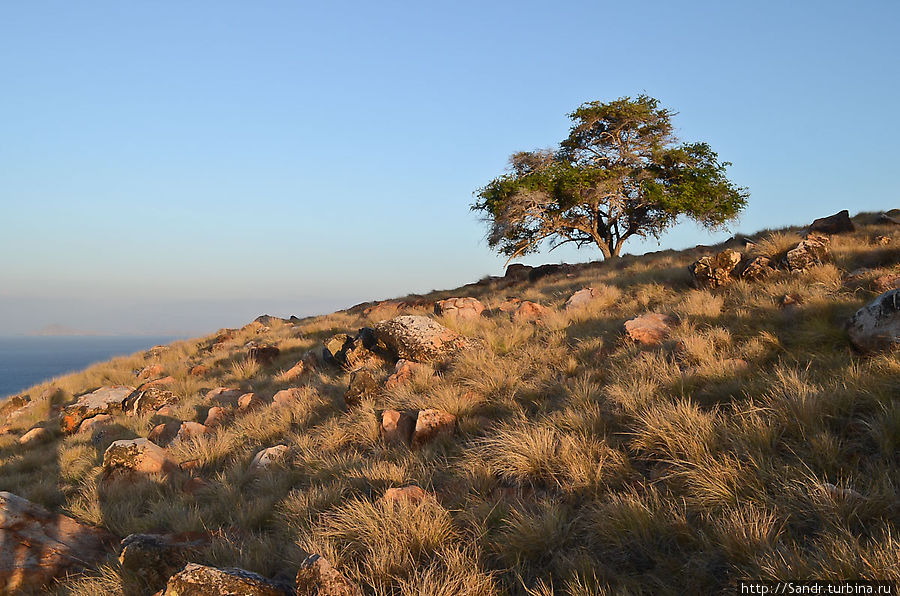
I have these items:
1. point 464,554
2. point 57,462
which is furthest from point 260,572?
point 57,462

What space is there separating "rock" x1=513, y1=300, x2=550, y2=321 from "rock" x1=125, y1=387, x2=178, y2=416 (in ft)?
25.2

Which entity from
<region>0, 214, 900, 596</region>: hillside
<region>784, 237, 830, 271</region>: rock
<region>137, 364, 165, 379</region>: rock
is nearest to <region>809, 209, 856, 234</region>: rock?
<region>0, 214, 900, 596</region>: hillside

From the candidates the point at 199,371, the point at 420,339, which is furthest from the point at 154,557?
the point at 199,371

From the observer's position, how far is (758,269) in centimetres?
823

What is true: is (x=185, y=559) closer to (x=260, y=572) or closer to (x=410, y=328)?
(x=260, y=572)

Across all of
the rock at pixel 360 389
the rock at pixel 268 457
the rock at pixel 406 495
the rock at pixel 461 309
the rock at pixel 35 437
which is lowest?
the rock at pixel 35 437

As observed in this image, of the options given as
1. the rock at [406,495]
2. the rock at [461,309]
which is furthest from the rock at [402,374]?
the rock at [406,495]

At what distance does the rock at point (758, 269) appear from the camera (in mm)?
8094

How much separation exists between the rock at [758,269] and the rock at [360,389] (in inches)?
268

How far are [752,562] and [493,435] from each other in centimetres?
257

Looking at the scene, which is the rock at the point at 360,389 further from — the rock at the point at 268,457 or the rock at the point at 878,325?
the rock at the point at 878,325

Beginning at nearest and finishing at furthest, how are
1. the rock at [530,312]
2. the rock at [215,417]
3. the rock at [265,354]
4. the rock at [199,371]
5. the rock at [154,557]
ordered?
the rock at [154,557]
the rock at [215,417]
the rock at [530,312]
the rock at [265,354]
the rock at [199,371]

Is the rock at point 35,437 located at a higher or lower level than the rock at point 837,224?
lower

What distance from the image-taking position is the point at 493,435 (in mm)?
4656
